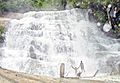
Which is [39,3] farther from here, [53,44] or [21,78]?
[21,78]

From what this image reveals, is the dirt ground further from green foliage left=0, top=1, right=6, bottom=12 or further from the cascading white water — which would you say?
green foliage left=0, top=1, right=6, bottom=12

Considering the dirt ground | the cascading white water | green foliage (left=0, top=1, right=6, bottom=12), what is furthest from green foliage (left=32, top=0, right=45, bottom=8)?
the dirt ground

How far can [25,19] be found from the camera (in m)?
18.7

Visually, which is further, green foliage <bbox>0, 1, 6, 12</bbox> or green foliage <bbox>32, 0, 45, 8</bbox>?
green foliage <bbox>32, 0, 45, 8</bbox>

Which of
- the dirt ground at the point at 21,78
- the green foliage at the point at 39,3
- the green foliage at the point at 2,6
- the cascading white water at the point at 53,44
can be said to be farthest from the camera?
the green foliage at the point at 39,3

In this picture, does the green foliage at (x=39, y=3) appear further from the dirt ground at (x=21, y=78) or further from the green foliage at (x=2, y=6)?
the dirt ground at (x=21, y=78)

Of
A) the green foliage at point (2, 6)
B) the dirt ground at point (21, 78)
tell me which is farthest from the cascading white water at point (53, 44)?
the dirt ground at point (21, 78)

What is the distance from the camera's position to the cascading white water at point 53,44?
16.3 metres

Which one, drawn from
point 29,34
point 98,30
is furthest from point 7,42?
point 98,30

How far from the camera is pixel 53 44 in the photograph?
669 inches

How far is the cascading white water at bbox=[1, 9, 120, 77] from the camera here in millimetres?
16266

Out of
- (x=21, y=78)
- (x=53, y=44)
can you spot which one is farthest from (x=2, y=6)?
(x=21, y=78)

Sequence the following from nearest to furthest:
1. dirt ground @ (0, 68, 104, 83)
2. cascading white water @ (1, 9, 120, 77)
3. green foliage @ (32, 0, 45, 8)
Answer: dirt ground @ (0, 68, 104, 83) < cascading white water @ (1, 9, 120, 77) < green foliage @ (32, 0, 45, 8)

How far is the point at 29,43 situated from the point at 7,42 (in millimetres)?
1710
